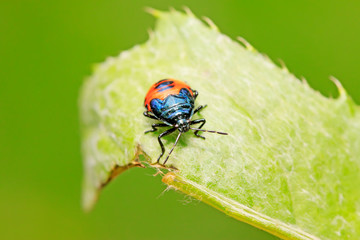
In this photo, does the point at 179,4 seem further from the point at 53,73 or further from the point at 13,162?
the point at 13,162

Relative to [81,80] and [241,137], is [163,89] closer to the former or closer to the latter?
[241,137]

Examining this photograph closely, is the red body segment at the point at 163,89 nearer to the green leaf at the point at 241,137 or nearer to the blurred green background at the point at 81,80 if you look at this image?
the green leaf at the point at 241,137

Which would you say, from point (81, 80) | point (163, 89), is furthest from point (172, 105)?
point (81, 80)

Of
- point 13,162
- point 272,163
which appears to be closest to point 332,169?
point 272,163

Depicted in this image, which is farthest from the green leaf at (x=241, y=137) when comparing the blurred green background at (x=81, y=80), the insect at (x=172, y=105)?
the blurred green background at (x=81, y=80)

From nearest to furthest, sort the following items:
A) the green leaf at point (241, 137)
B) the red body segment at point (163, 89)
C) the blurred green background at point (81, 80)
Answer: the green leaf at point (241, 137) → the red body segment at point (163, 89) → the blurred green background at point (81, 80)

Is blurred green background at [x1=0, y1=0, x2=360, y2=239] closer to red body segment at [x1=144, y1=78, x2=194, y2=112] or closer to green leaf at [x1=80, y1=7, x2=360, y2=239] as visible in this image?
green leaf at [x1=80, y1=7, x2=360, y2=239]
